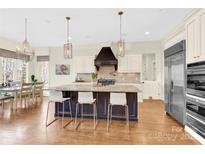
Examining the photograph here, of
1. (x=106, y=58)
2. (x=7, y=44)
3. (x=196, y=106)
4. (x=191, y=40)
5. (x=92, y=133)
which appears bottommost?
(x=92, y=133)

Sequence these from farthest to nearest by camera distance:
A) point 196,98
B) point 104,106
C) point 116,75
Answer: point 116,75, point 104,106, point 196,98

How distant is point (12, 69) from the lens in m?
7.15

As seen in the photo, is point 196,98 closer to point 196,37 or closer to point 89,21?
point 196,37

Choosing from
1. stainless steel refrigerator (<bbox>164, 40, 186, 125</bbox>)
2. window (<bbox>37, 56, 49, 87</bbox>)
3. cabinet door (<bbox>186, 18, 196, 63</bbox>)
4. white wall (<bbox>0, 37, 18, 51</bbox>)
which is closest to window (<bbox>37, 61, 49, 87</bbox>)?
window (<bbox>37, 56, 49, 87</bbox>)

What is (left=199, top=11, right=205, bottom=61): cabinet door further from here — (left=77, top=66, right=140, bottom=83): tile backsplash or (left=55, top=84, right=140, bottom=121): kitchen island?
(left=77, top=66, right=140, bottom=83): tile backsplash

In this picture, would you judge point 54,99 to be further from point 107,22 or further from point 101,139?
point 107,22

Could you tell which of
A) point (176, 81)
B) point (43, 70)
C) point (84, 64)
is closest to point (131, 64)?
point (84, 64)

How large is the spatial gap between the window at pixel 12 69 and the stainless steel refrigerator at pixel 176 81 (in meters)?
6.44

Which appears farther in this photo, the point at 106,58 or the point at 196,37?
the point at 106,58

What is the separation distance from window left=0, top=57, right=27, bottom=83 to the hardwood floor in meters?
3.21

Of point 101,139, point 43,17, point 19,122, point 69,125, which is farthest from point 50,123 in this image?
point 43,17

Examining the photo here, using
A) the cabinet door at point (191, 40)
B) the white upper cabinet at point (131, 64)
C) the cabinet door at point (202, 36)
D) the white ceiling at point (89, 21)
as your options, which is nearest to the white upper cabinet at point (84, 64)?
the white upper cabinet at point (131, 64)

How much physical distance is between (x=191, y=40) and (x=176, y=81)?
110 centimetres

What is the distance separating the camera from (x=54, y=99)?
3627mm
